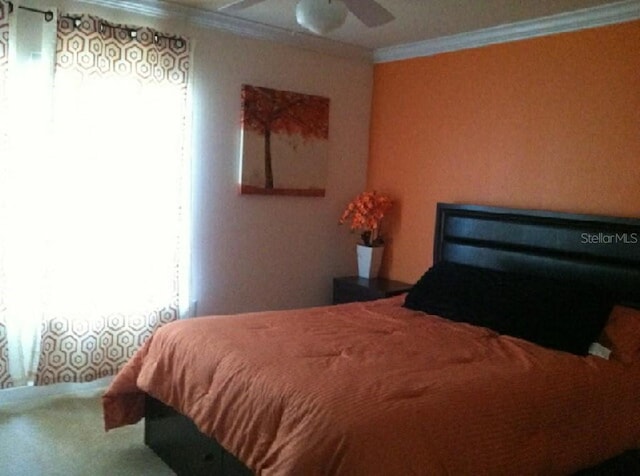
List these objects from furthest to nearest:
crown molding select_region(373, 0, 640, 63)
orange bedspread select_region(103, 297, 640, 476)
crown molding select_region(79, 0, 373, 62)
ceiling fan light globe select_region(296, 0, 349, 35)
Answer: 1. crown molding select_region(79, 0, 373, 62)
2. crown molding select_region(373, 0, 640, 63)
3. ceiling fan light globe select_region(296, 0, 349, 35)
4. orange bedspread select_region(103, 297, 640, 476)

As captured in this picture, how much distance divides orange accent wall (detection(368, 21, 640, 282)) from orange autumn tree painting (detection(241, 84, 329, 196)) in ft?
1.78

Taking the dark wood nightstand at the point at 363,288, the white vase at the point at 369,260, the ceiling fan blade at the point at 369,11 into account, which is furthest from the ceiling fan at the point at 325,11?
the white vase at the point at 369,260

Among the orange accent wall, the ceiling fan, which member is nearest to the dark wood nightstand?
the orange accent wall

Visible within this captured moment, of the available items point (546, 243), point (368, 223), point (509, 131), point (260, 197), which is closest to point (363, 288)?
point (368, 223)

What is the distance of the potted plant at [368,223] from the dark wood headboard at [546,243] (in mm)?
498

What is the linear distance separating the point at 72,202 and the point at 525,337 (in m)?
2.56

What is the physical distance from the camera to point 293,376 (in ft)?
7.43

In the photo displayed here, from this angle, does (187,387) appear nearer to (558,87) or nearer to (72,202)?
(72,202)

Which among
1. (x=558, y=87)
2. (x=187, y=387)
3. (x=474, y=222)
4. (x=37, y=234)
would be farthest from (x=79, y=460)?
(x=558, y=87)

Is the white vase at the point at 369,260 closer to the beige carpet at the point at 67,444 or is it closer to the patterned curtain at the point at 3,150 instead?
the beige carpet at the point at 67,444

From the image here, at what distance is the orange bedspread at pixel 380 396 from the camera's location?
75.7 inches

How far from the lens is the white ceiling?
3.34 m

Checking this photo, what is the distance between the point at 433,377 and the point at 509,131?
2.10m

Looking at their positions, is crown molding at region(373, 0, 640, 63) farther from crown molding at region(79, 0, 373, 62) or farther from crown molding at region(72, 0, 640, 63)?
crown molding at region(79, 0, 373, 62)
